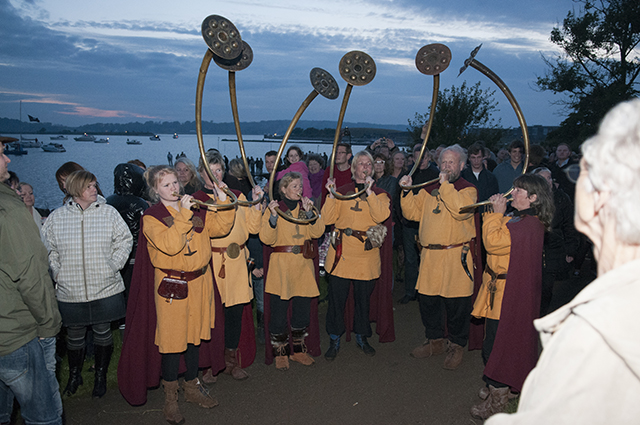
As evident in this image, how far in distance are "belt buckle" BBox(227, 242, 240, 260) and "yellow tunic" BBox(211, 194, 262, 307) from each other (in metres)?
0.03

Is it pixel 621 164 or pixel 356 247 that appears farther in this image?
pixel 356 247

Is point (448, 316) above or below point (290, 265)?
below

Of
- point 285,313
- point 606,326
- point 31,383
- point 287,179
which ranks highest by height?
point 287,179

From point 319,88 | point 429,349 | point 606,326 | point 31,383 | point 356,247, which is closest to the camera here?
point 606,326

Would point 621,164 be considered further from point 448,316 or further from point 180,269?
point 448,316

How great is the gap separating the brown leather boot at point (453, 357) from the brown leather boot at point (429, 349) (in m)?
0.24

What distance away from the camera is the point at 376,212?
16.7 ft

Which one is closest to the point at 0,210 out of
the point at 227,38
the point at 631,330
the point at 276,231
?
the point at 227,38

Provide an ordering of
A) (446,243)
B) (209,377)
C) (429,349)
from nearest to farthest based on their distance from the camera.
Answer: (209,377)
(446,243)
(429,349)

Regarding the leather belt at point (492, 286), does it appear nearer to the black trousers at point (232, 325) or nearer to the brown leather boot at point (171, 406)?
the black trousers at point (232, 325)

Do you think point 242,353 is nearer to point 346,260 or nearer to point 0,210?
point 346,260

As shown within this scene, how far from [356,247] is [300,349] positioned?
1295 mm

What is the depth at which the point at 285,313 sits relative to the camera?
505cm

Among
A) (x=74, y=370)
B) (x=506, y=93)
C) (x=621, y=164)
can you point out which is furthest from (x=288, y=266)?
(x=621, y=164)
